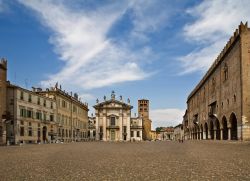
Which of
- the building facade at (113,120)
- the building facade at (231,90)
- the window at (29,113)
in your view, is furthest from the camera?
the building facade at (113,120)

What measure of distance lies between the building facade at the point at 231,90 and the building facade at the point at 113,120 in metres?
43.8

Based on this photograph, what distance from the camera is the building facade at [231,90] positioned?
35188 mm

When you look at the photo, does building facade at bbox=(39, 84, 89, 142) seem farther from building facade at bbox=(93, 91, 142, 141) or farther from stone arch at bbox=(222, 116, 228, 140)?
stone arch at bbox=(222, 116, 228, 140)

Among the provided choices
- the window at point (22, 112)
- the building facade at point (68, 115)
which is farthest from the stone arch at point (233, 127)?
the building facade at point (68, 115)

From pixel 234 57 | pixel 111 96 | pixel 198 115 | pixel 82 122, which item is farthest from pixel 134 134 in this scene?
pixel 234 57

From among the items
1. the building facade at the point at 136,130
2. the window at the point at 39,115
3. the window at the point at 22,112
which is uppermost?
the window at the point at 22,112

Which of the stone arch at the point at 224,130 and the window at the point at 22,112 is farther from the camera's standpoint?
the window at the point at 22,112

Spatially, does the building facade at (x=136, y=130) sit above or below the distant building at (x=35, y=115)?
below

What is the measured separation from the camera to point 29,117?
5444cm

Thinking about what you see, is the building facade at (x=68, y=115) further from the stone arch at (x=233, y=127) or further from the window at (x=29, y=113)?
the stone arch at (x=233, y=127)

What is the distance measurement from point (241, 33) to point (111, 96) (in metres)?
69.4

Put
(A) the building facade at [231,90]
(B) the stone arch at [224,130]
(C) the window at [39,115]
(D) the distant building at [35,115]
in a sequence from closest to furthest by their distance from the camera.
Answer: (A) the building facade at [231,90] → (B) the stone arch at [224,130] → (D) the distant building at [35,115] → (C) the window at [39,115]

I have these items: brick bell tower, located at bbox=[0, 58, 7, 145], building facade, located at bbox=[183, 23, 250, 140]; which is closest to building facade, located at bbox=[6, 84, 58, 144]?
brick bell tower, located at bbox=[0, 58, 7, 145]

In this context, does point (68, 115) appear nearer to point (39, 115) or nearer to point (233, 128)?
point (39, 115)
